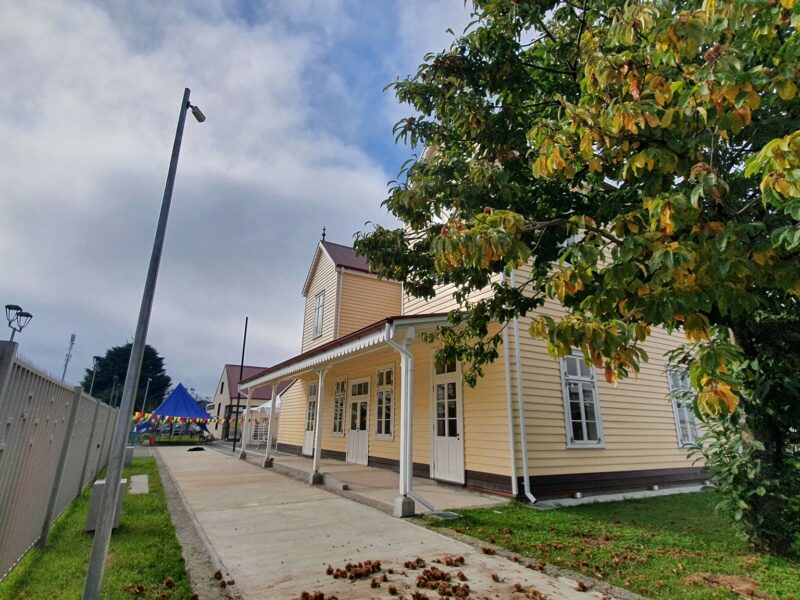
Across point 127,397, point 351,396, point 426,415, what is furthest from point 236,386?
point 127,397

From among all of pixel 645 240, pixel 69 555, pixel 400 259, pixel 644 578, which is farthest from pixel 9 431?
pixel 644 578

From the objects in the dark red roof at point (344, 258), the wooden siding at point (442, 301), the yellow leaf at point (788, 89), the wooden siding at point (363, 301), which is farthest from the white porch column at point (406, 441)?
the dark red roof at point (344, 258)

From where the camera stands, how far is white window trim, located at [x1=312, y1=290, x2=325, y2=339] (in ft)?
51.7

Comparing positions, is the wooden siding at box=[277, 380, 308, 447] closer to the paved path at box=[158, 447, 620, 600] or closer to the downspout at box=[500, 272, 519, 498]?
the paved path at box=[158, 447, 620, 600]

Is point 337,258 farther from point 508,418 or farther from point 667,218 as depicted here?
point 667,218

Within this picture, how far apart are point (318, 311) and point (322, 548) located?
11805mm

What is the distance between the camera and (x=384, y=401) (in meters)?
11.6

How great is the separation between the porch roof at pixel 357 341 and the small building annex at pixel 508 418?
0.08 feet

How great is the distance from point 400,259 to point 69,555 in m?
4.76

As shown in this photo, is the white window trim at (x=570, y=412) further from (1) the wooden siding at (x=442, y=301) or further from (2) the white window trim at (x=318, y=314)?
(2) the white window trim at (x=318, y=314)

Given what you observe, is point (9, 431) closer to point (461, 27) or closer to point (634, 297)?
point (634, 297)

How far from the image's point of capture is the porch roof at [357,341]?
690 centimetres

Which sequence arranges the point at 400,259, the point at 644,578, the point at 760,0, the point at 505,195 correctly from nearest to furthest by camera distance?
1. the point at 760,0
2. the point at 644,578
3. the point at 505,195
4. the point at 400,259

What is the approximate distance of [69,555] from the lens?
439cm
